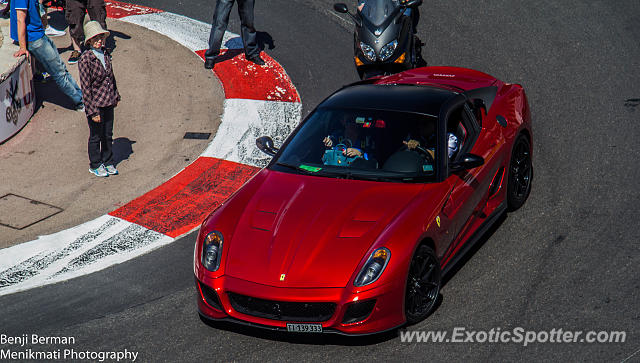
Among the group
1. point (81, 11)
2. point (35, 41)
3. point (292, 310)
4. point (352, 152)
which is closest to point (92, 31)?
point (35, 41)

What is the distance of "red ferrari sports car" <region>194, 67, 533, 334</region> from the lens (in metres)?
6.12

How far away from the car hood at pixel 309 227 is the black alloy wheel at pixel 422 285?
392 millimetres

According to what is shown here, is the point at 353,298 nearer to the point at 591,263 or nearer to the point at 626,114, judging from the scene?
the point at 591,263

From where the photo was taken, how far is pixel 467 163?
7176 millimetres

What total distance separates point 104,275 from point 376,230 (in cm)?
297

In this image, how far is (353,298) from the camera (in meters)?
6.02

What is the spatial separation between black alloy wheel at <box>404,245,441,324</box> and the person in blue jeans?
275 inches

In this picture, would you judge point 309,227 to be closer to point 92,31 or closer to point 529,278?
point 529,278

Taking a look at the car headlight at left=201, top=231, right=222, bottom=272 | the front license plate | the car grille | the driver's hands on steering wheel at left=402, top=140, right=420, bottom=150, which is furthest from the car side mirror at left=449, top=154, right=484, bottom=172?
the car headlight at left=201, top=231, right=222, bottom=272

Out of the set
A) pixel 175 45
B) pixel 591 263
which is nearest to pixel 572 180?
pixel 591 263

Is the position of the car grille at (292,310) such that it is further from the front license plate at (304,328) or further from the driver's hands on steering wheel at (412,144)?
the driver's hands on steering wheel at (412,144)

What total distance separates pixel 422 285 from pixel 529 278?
4.20 ft

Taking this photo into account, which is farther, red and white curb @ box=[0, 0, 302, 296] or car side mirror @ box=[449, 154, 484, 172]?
red and white curb @ box=[0, 0, 302, 296]

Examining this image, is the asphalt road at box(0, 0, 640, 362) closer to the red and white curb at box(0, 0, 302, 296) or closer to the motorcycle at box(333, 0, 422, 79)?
the red and white curb at box(0, 0, 302, 296)
